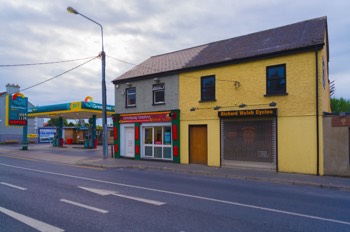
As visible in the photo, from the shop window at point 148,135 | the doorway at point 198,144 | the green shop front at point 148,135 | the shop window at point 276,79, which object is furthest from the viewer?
the shop window at point 148,135

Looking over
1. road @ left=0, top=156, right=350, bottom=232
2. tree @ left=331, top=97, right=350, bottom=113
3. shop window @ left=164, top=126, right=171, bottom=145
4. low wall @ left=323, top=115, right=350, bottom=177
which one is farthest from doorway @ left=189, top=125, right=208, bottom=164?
tree @ left=331, top=97, right=350, bottom=113

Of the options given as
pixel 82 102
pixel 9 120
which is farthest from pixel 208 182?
pixel 9 120

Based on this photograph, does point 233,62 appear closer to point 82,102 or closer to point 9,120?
point 82,102

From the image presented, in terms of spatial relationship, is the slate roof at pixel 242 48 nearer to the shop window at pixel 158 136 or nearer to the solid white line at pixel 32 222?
the shop window at pixel 158 136

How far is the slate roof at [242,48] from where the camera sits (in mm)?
14234

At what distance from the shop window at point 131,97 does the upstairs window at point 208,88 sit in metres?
5.65

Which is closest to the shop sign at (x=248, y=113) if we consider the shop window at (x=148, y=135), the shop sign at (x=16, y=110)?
the shop window at (x=148, y=135)

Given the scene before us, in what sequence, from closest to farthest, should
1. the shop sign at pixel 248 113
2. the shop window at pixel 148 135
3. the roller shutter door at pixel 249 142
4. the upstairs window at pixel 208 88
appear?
1. the shop sign at pixel 248 113
2. the roller shutter door at pixel 249 142
3. the upstairs window at pixel 208 88
4. the shop window at pixel 148 135

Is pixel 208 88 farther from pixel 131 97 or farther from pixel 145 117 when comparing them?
pixel 131 97

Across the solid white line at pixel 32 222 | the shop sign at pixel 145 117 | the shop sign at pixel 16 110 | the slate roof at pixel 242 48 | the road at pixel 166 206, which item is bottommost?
the road at pixel 166 206

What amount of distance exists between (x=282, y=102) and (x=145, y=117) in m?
8.91

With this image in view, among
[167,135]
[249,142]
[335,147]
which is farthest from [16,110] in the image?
[335,147]

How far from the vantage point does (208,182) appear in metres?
11.5

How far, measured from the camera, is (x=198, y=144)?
17.1 meters
